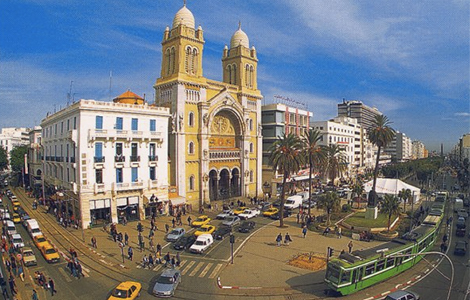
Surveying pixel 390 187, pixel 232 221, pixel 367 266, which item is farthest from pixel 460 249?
pixel 390 187

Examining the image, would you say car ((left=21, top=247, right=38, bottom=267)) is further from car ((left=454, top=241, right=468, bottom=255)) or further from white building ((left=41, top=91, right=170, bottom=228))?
car ((left=454, top=241, right=468, bottom=255))

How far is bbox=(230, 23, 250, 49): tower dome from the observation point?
71.1 m

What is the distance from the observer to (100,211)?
4622 centimetres

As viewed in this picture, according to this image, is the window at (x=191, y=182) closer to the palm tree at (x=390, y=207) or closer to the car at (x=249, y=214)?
the car at (x=249, y=214)

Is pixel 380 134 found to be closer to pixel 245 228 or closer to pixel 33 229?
pixel 245 228

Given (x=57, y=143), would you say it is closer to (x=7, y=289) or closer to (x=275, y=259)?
(x=7, y=289)

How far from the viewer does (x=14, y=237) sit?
34.8 m

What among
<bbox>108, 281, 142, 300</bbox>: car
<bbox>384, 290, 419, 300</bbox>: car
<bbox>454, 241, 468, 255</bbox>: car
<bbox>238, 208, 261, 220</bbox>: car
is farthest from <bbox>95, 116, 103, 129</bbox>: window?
<bbox>454, 241, 468, 255</bbox>: car

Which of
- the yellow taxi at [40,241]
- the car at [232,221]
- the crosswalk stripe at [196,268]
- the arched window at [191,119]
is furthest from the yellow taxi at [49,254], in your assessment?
the arched window at [191,119]

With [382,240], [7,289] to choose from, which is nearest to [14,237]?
[7,289]

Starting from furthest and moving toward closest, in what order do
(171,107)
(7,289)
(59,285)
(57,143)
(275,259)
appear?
(171,107) < (57,143) < (275,259) < (59,285) < (7,289)

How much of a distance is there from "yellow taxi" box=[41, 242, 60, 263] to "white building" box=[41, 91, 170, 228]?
1034cm

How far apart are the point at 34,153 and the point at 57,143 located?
32.8 metres

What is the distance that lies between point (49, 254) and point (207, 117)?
35514 millimetres
